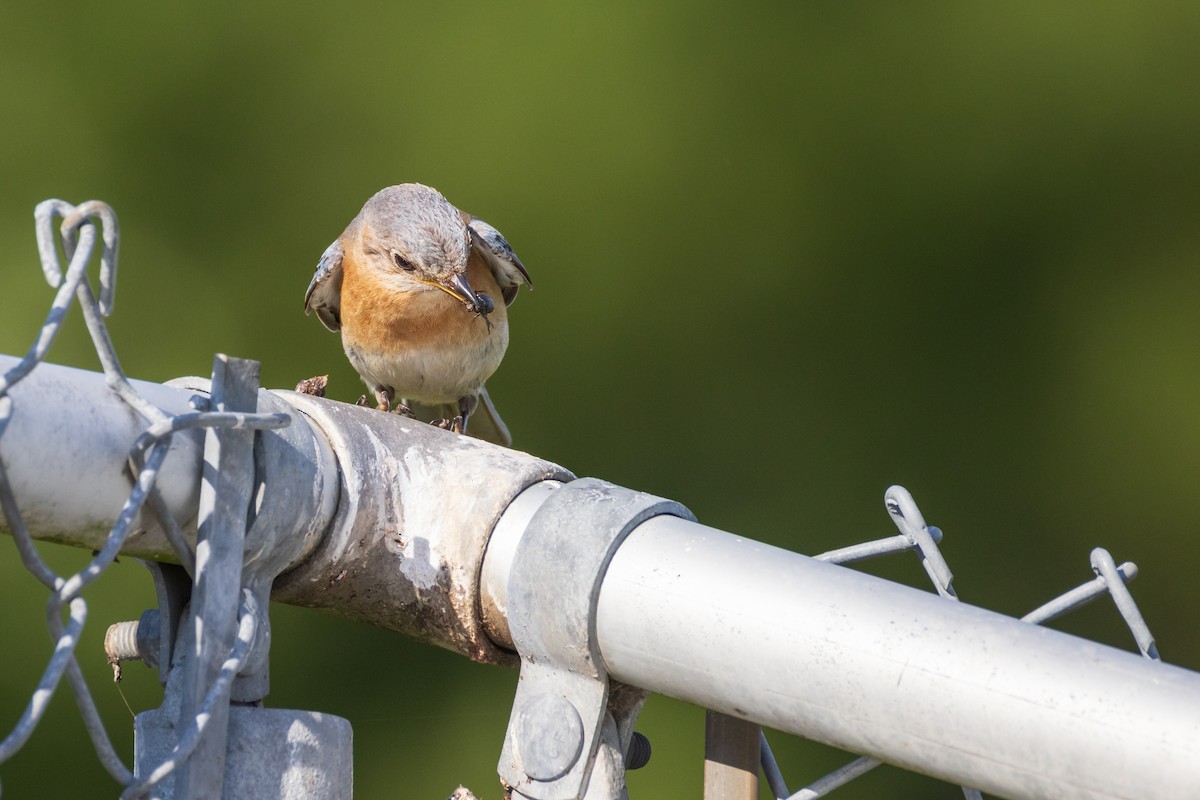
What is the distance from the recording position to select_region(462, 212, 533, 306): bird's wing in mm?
2949

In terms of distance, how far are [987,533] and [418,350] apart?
1361 mm

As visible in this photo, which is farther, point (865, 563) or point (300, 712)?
point (865, 563)

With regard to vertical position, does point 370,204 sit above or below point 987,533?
above

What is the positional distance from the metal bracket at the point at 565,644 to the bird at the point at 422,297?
1.66 metres

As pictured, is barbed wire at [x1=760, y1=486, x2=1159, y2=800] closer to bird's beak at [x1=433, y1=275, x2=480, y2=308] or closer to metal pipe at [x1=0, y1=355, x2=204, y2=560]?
metal pipe at [x1=0, y1=355, x2=204, y2=560]

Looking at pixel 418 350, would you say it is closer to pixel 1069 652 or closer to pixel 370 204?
pixel 370 204

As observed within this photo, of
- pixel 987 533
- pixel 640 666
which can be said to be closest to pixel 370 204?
pixel 987 533

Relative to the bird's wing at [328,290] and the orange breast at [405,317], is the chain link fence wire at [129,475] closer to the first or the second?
the orange breast at [405,317]

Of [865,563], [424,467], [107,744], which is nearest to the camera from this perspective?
[107,744]

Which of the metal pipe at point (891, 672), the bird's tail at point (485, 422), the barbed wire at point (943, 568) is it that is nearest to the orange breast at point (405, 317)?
the bird's tail at point (485, 422)

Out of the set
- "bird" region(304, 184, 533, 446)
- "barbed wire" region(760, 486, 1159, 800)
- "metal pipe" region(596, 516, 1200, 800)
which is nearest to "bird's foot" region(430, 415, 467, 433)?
"bird" region(304, 184, 533, 446)

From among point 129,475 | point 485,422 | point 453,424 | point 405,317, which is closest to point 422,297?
point 405,317

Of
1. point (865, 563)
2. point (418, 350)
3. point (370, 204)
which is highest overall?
point (370, 204)

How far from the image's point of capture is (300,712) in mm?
885
